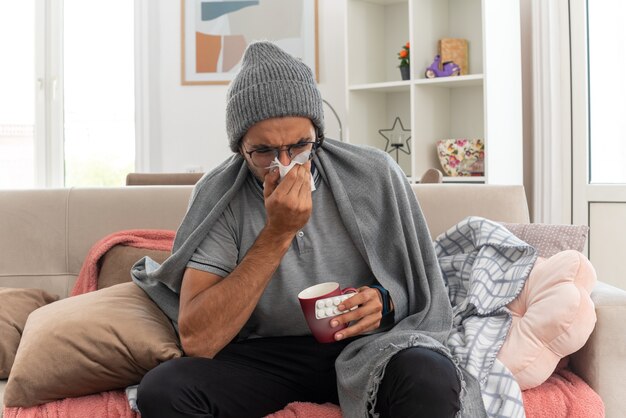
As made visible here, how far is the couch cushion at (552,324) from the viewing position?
63.2 inches

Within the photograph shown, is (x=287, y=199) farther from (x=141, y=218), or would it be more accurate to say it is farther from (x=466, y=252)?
(x=141, y=218)

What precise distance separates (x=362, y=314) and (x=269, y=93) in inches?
20.0

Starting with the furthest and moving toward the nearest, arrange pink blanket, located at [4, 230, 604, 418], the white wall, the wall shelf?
the white wall → the wall shelf → pink blanket, located at [4, 230, 604, 418]

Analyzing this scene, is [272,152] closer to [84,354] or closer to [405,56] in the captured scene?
[84,354]

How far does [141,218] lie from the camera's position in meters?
2.28

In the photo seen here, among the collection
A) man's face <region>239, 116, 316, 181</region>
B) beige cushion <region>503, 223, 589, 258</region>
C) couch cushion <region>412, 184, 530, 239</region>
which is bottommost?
beige cushion <region>503, 223, 589, 258</region>

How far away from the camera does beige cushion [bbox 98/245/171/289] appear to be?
208cm

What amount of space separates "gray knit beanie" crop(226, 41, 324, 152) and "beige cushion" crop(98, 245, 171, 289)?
0.51 m

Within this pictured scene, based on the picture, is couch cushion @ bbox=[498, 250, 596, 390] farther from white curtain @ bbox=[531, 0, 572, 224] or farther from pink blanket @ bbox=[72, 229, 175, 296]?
white curtain @ bbox=[531, 0, 572, 224]

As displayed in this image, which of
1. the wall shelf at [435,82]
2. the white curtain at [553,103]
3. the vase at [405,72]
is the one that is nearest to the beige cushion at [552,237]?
the wall shelf at [435,82]

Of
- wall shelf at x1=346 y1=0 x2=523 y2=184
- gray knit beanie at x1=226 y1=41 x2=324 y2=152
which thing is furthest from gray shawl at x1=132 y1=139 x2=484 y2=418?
wall shelf at x1=346 y1=0 x2=523 y2=184

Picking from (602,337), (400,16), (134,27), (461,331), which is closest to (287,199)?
(461,331)

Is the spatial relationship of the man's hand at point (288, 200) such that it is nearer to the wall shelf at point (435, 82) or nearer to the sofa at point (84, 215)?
the sofa at point (84, 215)

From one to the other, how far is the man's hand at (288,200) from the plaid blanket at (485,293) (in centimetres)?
45
